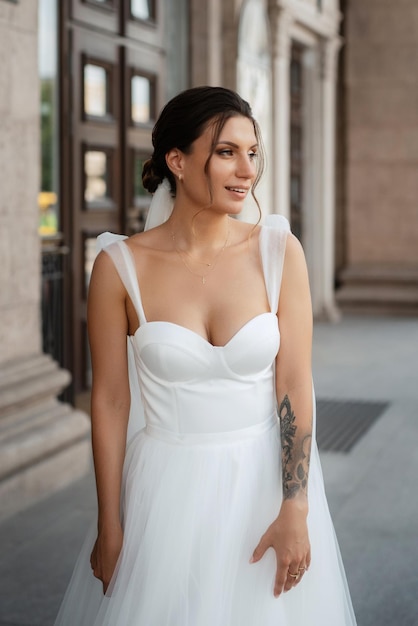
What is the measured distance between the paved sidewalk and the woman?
1459 mm

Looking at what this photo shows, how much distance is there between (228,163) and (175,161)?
0.48ft

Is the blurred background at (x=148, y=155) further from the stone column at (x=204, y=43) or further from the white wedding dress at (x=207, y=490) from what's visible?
the white wedding dress at (x=207, y=490)

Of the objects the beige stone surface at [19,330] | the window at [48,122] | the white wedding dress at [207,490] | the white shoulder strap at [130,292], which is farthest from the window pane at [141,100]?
the white wedding dress at [207,490]

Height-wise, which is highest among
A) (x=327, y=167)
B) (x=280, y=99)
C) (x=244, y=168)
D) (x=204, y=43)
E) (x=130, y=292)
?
(x=204, y=43)

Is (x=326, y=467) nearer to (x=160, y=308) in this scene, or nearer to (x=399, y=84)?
(x=160, y=308)

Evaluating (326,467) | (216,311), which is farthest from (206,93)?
(326,467)

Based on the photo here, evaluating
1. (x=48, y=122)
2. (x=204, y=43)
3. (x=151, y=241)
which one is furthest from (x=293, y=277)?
(x=204, y=43)

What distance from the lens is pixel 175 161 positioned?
2334 mm

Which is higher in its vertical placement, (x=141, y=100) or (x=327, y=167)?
(x=141, y=100)

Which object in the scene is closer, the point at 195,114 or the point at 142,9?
the point at 195,114

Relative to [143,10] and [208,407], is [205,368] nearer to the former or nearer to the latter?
[208,407]

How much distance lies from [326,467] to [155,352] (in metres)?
3.66

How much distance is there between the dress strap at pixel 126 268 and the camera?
7.57 feet

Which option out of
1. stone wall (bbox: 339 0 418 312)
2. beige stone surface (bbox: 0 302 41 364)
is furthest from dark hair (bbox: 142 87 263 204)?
stone wall (bbox: 339 0 418 312)
